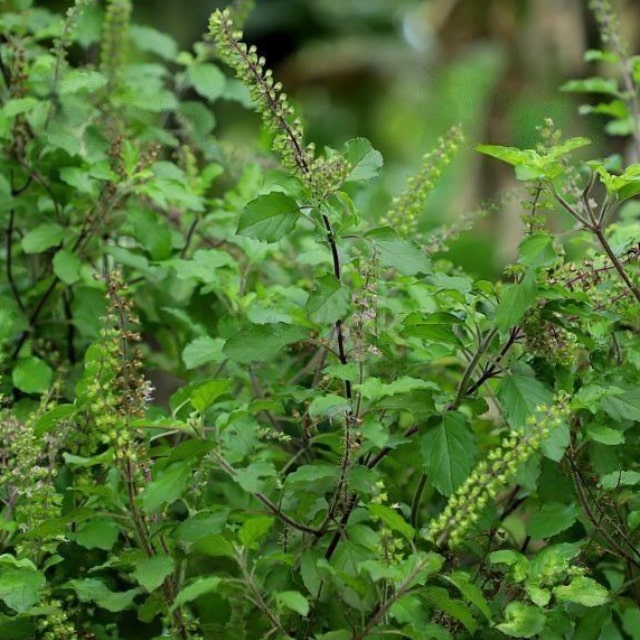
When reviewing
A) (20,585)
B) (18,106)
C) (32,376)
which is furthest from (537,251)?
(18,106)

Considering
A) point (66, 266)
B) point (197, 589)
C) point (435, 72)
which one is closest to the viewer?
point (197, 589)

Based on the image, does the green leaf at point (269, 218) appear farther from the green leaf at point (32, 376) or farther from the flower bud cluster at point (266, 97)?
the green leaf at point (32, 376)

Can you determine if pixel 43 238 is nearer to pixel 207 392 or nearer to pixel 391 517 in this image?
pixel 207 392

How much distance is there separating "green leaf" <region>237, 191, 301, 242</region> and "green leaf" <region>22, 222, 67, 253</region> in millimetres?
671

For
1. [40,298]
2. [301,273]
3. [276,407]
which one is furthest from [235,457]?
[301,273]

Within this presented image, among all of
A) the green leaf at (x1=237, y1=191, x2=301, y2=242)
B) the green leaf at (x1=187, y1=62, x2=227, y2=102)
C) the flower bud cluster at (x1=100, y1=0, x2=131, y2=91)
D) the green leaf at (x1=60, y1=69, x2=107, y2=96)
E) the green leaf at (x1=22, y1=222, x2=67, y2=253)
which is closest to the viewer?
the green leaf at (x1=237, y1=191, x2=301, y2=242)

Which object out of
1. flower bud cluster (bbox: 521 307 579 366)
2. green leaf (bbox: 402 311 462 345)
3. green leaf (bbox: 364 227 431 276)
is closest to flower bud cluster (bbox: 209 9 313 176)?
green leaf (bbox: 364 227 431 276)

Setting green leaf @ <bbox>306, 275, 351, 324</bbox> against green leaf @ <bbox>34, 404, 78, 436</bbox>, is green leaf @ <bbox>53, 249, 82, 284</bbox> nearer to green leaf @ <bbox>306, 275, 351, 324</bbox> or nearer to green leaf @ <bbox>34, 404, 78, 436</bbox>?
green leaf @ <bbox>34, 404, 78, 436</bbox>

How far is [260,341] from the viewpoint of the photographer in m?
1.42

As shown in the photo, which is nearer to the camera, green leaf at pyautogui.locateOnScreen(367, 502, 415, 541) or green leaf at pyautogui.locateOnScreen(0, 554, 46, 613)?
green leaf at pyautogui.locateOnScreen(367, 502, 415, 541)

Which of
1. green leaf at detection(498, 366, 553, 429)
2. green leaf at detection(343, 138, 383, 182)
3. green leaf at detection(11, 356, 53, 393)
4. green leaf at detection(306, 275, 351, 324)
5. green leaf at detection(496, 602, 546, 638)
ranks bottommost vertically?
green leaf at detection(496, 602, 546, 638)

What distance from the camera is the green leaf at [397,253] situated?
1.37 m

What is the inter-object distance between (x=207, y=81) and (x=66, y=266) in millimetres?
602

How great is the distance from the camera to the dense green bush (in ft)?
4.30
